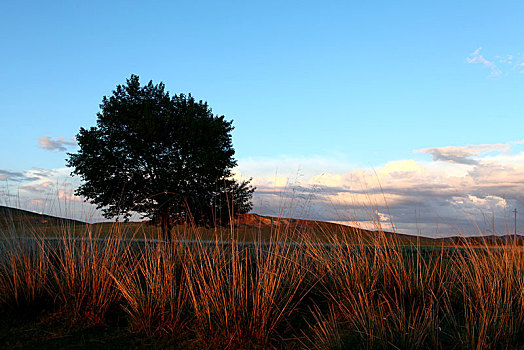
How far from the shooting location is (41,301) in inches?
206

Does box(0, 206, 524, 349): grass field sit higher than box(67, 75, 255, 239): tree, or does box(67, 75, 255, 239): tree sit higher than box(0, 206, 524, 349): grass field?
box(67, 75, 255, 239): tree

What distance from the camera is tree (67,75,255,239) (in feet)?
52.5

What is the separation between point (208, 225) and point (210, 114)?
204 inches

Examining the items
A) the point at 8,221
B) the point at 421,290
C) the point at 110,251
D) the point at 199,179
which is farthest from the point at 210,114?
the point at 421,290

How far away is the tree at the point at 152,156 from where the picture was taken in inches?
630

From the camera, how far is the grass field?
3596 millimetres

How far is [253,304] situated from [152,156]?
1348 cm

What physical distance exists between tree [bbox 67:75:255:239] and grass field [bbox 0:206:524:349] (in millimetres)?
10000

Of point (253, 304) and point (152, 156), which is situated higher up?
point (152, 156)

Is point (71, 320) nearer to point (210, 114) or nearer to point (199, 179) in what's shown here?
point (199, 179)

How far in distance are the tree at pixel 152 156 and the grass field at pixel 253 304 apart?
32.8 ft

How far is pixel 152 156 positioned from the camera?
1638 centimetres

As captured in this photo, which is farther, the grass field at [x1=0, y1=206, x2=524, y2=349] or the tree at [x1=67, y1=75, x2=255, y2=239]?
the tree at [x1=67, y1=75, x2=255, y2=239]

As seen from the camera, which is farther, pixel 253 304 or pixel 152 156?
pixel 152 156
